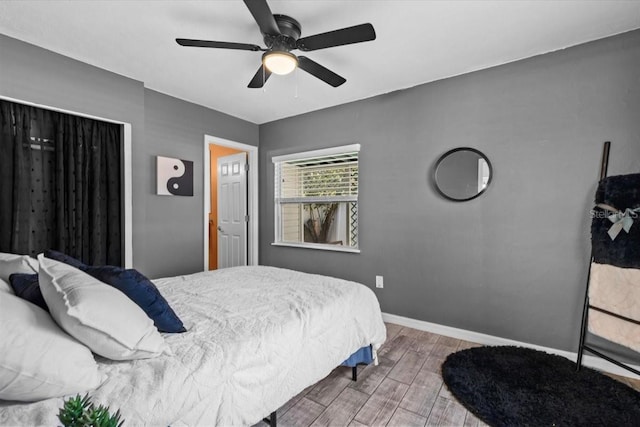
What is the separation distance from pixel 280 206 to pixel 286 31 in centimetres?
249

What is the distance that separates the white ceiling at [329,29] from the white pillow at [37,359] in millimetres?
1888

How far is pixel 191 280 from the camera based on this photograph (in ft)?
7.65

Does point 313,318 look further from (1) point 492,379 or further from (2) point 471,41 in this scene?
(2) point 471,41

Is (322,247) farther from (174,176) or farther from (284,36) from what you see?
(284,36)

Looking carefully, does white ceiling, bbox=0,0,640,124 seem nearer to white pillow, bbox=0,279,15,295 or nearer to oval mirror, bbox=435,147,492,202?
oval mirror, bbox=435,147,492,202

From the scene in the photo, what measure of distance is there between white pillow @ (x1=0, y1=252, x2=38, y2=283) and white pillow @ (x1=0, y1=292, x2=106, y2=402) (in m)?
0.58

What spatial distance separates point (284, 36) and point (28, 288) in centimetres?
183

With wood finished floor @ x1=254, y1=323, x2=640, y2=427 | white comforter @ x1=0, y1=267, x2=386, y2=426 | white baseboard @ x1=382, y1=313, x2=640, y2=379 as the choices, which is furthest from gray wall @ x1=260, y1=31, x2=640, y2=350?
white comforter @ x1=0, y1=267, x2=386, y2=426

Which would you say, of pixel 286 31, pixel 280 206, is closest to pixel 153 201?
pixel 280 206

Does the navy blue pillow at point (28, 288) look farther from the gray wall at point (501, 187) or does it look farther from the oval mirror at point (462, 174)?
the oval mirror at point (462, 174)

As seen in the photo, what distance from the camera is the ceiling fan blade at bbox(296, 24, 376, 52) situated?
5.52 feet

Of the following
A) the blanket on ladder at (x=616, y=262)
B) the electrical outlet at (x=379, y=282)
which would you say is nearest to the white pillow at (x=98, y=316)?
the electrical outlet at (x=379, y=282)

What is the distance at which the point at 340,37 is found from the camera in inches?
69.3

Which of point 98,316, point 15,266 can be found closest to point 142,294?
point 98,316
